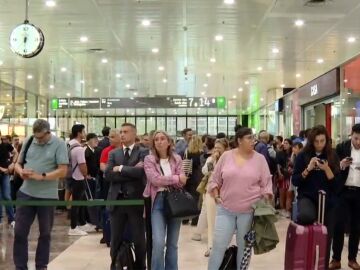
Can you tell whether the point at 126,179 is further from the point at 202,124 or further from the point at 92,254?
the point at 202,124

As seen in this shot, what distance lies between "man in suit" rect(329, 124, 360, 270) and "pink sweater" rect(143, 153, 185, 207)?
6.55ft

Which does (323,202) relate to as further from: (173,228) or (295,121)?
(295,121)

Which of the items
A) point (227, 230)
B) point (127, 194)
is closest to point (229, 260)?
point (227, 230)

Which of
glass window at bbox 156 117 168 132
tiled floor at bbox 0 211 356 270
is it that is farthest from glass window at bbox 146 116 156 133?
tiled floor at bbox 0 211 356 270

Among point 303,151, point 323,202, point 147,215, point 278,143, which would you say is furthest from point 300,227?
point 278,143

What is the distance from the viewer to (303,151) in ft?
18.0

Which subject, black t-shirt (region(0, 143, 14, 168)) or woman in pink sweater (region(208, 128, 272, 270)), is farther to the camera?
black t-shirt (region(0, 143, 14, 168))

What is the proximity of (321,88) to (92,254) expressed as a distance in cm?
1032

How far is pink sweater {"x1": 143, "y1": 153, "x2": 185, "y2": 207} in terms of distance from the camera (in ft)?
16.5

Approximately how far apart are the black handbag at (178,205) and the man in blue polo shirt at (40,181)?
1137mm

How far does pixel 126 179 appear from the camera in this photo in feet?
17.9

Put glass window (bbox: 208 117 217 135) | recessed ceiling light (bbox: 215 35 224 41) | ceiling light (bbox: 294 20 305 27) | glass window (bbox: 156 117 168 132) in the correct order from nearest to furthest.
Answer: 1. ceiling light (bbox: 294 20 305 27)
2. recessed ceiling light (bbox: 215 35 224 41)
3. glass window (bbox: 156 117 168 132)
4. glass window (bbox: 208 117 217 135)

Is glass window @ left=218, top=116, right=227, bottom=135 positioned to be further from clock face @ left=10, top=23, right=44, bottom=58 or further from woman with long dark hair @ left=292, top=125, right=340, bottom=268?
woman with long dark hair @ left=292, top=125, right=340, bottom=268

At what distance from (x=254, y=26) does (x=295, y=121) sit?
8134 millimetres
